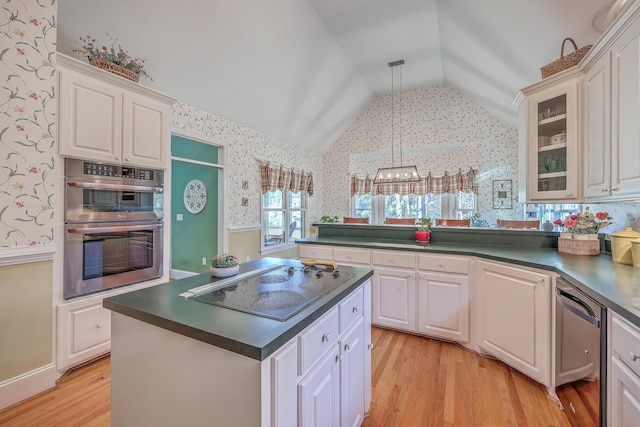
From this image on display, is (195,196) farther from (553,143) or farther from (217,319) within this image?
(553,143)

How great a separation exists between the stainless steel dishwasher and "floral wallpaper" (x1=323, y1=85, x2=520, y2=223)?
166 inches

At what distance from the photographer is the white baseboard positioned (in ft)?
5.57

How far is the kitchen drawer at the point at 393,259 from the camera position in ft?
8.34

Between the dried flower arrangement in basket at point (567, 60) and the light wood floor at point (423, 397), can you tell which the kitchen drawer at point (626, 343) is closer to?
the light wood floor at point (423, 397)

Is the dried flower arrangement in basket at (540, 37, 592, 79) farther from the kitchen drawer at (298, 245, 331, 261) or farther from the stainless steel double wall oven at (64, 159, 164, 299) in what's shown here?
the stainless steel double wall oven at (64, 159, 164, 299)

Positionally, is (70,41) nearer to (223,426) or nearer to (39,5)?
(39,5)

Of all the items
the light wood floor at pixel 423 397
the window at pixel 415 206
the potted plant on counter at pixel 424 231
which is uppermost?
the window at pixel 415 206

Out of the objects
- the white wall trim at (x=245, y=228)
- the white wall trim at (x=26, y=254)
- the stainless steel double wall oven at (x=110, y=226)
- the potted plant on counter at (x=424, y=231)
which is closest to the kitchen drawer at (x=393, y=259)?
the potted plant on counter at (x=424, y=231)

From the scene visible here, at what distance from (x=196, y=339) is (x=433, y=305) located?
2.20m

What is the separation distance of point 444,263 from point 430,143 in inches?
157

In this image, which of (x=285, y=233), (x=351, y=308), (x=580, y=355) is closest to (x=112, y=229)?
(x=351, y=308)

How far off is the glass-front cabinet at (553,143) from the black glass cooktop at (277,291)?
194 cm

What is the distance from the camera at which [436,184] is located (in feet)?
19.0

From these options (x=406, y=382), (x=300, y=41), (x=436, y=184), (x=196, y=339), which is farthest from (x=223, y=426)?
(x=436, y=184)
